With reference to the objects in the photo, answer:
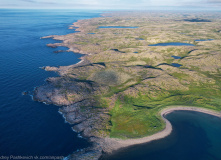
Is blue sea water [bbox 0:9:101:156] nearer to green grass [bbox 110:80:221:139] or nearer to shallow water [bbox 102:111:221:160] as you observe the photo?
shallow water [bbox 102:111:221:160]

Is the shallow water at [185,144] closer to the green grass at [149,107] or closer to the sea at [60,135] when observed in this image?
the sea at [60,135]

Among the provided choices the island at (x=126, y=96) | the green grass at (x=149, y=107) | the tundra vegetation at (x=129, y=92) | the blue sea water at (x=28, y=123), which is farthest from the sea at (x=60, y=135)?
the green grass at (x=149, y=107)

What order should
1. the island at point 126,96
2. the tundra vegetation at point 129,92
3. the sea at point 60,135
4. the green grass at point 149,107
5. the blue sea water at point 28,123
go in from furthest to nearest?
the tundra vegetation at point 129,92 → the green grass at point 149,107 → the island at point 126,96 → the blue sea water at point 28,123 → the sea at point 60,135

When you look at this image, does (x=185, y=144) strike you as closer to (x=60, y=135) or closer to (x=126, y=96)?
(x=126, y=96)

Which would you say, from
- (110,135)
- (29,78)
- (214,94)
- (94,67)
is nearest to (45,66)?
(29,78)

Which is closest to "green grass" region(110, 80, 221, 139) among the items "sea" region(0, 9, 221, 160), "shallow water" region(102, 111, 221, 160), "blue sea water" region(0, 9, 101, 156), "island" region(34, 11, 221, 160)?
"island" region(34, 11, 221, 160)

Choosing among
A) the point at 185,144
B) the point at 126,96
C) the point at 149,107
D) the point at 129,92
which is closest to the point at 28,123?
the point at 126,96

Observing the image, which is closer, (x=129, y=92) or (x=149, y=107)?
(x=149, y=107)

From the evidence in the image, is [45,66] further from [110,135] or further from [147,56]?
[147,56]

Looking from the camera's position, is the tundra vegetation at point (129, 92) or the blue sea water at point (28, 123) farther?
the tundra vegetation at point (129, 92)
